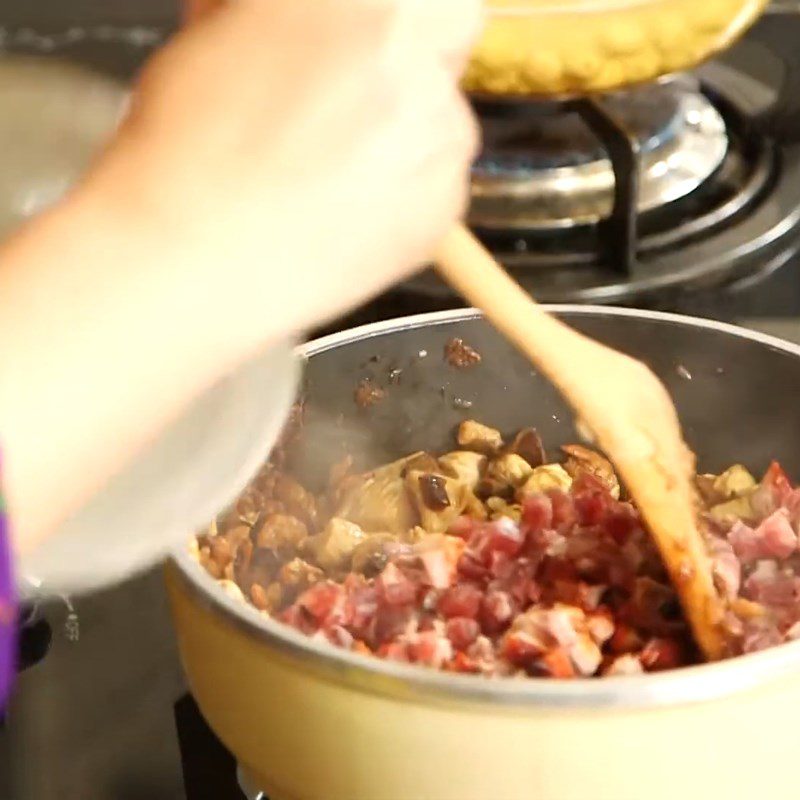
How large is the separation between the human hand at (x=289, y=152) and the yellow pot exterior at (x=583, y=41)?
0.41 m

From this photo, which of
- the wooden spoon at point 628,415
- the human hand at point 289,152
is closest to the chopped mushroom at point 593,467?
the wooden spoon at point 628,415

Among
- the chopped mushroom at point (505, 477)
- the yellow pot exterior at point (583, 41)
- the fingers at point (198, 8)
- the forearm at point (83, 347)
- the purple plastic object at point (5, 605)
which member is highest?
the fingers at point (198, 8)

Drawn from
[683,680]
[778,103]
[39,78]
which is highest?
[39,78]

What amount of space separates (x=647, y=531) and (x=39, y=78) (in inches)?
13.8

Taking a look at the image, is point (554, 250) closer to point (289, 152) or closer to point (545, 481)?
point (545, 481)

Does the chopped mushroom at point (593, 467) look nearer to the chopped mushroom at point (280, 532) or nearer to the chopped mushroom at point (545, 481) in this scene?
the chopped mushroom at point (545, 481)

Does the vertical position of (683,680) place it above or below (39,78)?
below

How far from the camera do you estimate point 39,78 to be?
59 centimetres

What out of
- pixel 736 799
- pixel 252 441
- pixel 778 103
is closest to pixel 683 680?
pixel 736 799

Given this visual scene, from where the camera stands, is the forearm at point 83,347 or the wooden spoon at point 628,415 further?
the wooden spoon at point 628,415

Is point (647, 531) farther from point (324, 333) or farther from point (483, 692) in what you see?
point (324, 333)

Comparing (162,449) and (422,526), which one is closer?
→ (162,449)

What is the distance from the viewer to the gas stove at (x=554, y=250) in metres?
0.59

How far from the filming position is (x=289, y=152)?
349 mm
